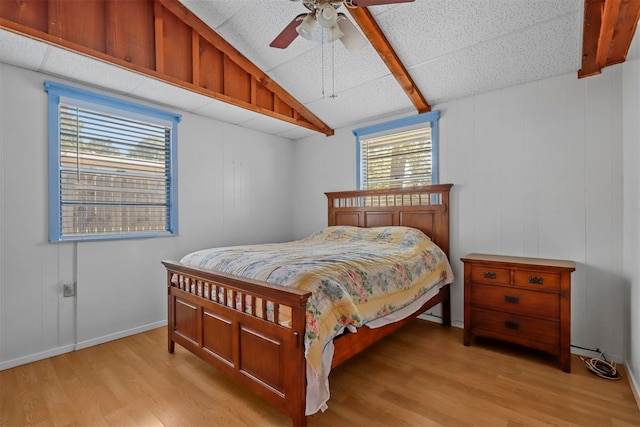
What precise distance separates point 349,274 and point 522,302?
64.0 inches

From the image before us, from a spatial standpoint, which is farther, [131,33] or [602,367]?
[131,33]

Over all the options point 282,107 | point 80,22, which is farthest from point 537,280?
point 80,22

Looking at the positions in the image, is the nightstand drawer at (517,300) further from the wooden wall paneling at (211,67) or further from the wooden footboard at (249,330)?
the wooden wall paneling at (211,67)

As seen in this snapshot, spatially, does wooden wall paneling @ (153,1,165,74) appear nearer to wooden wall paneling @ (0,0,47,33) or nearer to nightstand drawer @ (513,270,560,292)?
wooden wall paneling @ (0,0,47,33)

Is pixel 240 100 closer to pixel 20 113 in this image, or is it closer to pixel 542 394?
pixel 20 113

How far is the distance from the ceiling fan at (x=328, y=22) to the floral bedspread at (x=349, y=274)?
160cm

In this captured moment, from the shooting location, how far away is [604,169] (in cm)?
265

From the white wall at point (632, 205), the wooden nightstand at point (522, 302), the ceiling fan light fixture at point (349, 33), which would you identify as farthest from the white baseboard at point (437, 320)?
the ceiling fan light fixture at point (349, 33)

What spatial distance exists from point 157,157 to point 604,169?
4383 millimetres

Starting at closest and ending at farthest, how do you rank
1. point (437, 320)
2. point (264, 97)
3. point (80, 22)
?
point (80, 22)
point (437, 320)
point (264, 97)

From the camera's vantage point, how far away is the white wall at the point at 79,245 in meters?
2.58

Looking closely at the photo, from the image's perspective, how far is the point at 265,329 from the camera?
190cm

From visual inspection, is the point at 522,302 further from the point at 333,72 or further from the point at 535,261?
the point at 333,72

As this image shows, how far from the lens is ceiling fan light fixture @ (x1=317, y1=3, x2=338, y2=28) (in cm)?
195
